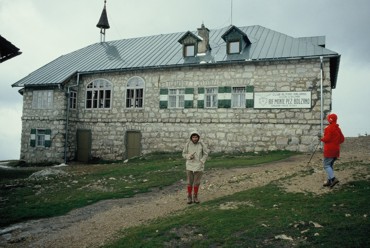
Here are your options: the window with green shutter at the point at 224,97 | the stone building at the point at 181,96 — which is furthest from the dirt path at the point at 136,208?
the window with green shutter at the point at 224,97

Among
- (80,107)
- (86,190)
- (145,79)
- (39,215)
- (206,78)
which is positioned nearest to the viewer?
(39,215)

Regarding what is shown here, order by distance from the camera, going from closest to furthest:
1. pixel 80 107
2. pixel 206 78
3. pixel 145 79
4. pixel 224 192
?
pixel 224 192 → pixel 206 78 → pixel 145 79 → pixel 80 107

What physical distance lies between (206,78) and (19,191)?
37.6 ft

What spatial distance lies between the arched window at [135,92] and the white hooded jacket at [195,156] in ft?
41.0

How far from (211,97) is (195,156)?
11.0 metres

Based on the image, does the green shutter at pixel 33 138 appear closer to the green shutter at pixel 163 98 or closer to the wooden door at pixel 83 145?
the wooden door at pixel 83 145

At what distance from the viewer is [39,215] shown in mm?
8039

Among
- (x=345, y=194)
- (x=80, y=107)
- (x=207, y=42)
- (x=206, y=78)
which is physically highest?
(x=207, y=42)

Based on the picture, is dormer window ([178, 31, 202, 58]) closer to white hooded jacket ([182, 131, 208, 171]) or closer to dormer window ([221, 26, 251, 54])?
dormer window ([221, 26, 251, 54])

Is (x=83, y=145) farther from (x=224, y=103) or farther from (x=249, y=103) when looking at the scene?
(x=249, y=103)

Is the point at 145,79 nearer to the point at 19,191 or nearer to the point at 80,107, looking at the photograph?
the point at 80,107

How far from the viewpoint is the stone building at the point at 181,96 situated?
16.6m

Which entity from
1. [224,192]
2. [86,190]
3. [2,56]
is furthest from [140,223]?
[2,56]

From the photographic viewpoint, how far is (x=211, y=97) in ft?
60.4
